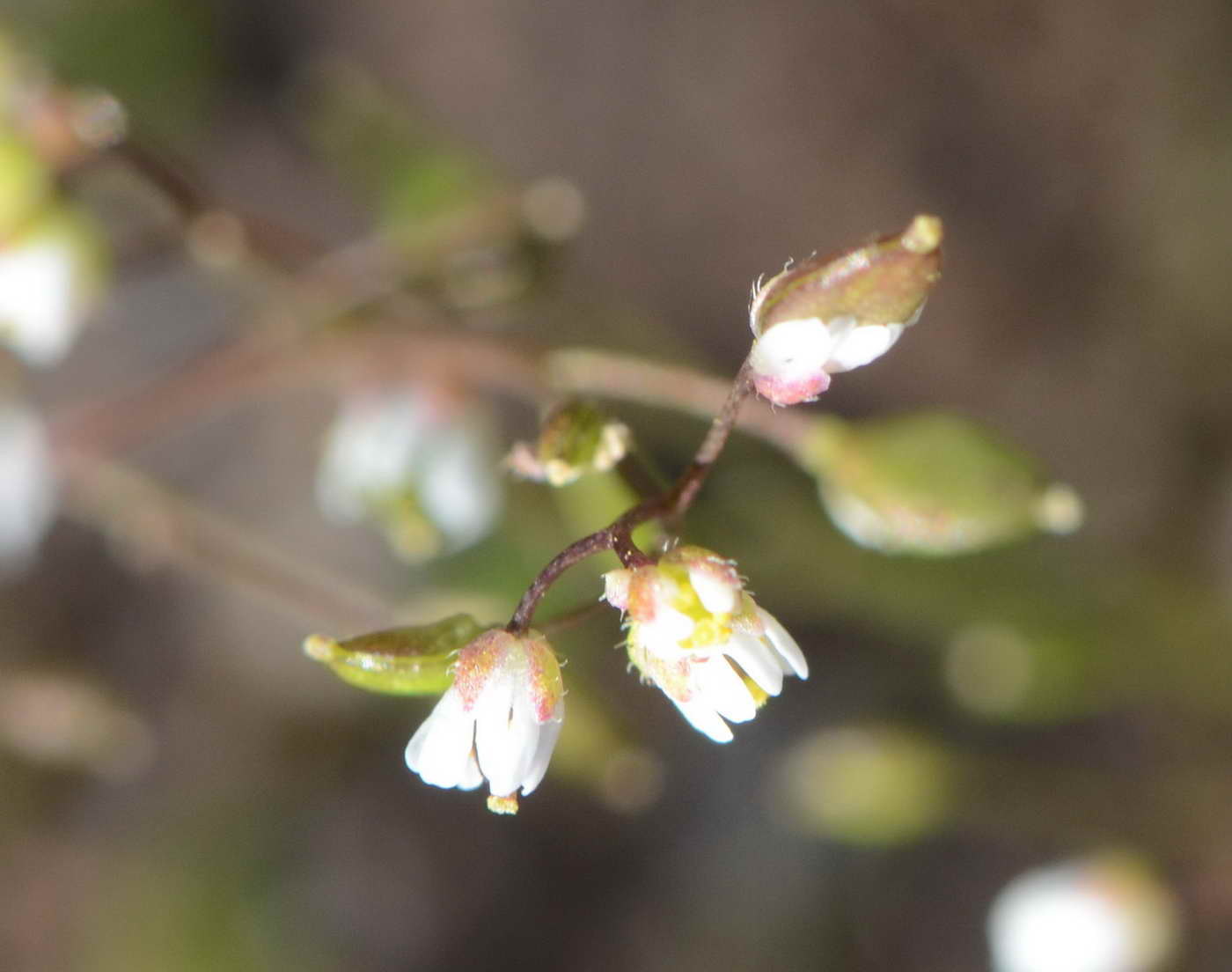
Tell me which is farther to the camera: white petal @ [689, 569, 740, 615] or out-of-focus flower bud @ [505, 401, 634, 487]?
out-of-focus flower bud @ [505, 401, 634, 487]

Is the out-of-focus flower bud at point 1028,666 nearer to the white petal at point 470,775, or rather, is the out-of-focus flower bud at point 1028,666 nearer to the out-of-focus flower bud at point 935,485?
the out-of-focus flower bud at point 935,485

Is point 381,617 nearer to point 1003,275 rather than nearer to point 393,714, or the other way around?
point 393,714

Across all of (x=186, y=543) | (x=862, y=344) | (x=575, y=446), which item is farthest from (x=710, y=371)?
(x=862, y=344)

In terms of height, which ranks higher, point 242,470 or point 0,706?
point 242,470

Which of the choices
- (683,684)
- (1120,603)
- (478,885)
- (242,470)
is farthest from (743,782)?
(683,684)

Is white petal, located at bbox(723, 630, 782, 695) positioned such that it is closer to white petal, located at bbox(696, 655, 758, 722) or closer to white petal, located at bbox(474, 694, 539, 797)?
white petal, located at bbox(696, 655, 758, 722)

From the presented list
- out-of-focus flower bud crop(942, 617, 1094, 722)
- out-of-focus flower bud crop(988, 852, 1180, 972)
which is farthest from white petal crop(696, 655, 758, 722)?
out-of-focus flower bud crop(988, 852, 1180, 972)
